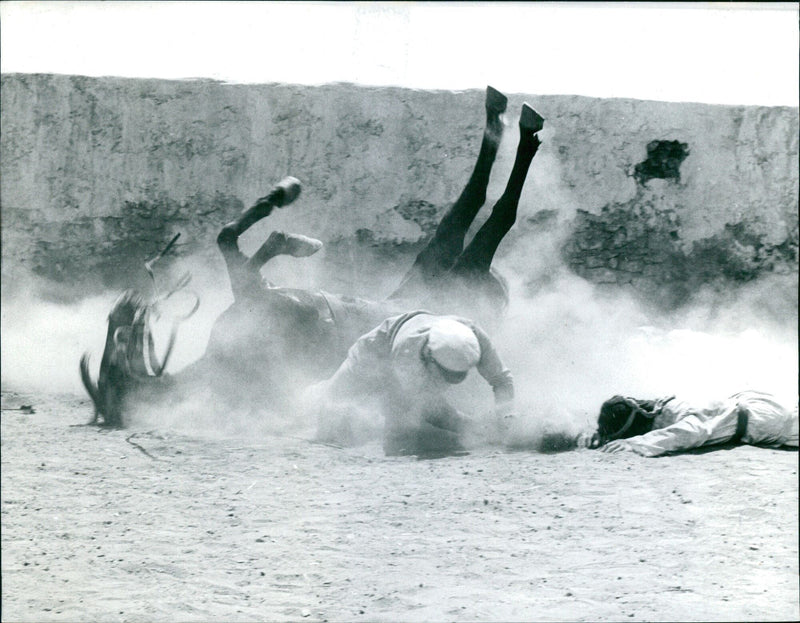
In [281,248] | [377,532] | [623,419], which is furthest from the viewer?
[281,248]

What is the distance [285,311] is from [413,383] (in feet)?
2.18

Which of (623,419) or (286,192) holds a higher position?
(286,192)

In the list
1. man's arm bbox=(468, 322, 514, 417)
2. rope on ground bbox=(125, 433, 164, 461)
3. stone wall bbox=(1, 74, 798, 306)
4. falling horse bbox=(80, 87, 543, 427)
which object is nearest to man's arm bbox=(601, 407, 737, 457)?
man's arm bbox=(468, 322, 514, 417)

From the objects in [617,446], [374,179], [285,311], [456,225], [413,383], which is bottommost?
[617,446]

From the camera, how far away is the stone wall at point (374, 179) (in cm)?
492

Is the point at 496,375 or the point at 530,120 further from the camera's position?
the point at 530,120

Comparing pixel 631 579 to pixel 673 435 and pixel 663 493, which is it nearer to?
pixel 663 493

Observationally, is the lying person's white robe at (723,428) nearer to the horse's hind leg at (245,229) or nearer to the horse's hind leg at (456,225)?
the horse's hind leg at (456,225)

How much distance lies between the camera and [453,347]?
15.3 feet

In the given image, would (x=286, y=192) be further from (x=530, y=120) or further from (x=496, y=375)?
(x=496, y=375)

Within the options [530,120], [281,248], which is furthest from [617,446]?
[281,248]

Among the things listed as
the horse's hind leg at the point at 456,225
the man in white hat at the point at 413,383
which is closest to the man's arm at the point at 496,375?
the man in white hat at the point at 413,383

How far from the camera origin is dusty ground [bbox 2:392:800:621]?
4125 millimetres

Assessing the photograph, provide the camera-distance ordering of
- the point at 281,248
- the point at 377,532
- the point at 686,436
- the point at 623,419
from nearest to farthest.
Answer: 1. the point at 377,532
2. the point at 686,436
3. the point at 623,419
4. the point at 281,248
